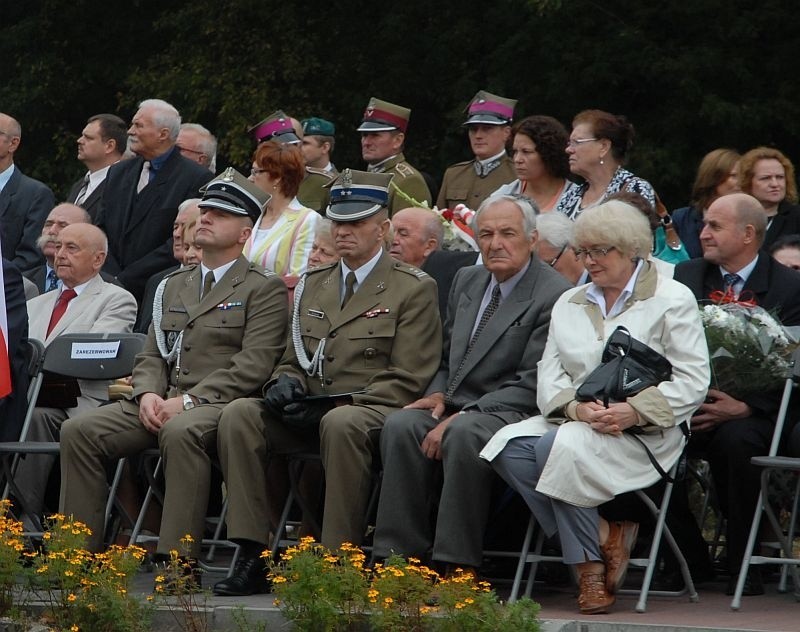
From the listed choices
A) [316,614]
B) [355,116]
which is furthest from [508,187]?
[355,116]

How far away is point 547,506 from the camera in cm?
755

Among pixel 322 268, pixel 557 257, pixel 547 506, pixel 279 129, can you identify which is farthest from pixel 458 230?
pixel 547 506

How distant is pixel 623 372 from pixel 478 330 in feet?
3.10

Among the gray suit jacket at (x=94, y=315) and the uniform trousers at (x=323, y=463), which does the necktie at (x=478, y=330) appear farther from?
the gray suit jacket at (x=94, y=315)

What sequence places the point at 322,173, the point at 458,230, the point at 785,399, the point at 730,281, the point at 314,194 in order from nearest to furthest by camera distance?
the point at 785,399 → the point at 730,281 → the point at 458,230 → the point at 314,194 → the point at 322,173

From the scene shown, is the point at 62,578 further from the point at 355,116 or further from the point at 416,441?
the point at 355,116

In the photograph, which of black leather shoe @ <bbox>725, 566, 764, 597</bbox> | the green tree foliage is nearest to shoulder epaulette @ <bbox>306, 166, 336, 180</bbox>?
black leather shoe @ <bbox>725, 566, 764, 597</bbox>

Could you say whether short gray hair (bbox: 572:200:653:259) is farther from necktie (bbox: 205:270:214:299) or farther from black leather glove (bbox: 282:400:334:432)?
necktie (bbox: 205:270:214:299)

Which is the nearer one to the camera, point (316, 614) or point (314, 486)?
point (316, 614)

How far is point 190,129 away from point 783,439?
621cm

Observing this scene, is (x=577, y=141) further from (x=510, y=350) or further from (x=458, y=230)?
(x=510, y=350)

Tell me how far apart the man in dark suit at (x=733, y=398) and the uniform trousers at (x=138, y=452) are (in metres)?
2.42

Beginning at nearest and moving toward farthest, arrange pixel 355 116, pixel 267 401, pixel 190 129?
1. pixel 267 401
2. pixel 190 129
3. pixel 355 116

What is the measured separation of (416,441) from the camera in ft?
25.9
